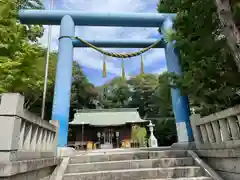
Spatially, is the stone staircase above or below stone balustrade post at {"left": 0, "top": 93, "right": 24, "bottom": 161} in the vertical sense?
below

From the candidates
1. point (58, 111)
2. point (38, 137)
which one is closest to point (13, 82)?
point (58, 111)

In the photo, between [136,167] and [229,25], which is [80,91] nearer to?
[136,167]

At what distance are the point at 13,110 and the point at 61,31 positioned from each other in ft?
16.4

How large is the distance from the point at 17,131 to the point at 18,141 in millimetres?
152

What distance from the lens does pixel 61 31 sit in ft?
22.4

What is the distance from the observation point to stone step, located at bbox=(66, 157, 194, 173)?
4.15 metres

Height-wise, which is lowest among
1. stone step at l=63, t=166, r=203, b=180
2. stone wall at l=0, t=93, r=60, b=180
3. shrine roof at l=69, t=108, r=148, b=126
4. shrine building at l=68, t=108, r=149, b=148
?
stone step at l=63, t=166, r=203, b=180

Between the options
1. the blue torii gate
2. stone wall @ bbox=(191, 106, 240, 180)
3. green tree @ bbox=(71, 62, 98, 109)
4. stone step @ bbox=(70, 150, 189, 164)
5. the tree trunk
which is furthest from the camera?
green tree @ bbox=(71, 62, 98, 109)

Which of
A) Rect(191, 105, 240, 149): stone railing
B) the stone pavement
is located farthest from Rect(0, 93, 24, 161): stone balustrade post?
Rect(191, 105, 240, 149): stone railing

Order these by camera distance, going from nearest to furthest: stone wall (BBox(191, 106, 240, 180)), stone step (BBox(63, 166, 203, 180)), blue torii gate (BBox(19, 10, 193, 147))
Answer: stone wall (BBox(191, 106, 240, 180)), stone step (BBox(63, 166, 203, 180)), blue torii gate (BBox(19, 10, 193, 147))

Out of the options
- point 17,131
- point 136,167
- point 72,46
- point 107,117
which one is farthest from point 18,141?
point 107,117

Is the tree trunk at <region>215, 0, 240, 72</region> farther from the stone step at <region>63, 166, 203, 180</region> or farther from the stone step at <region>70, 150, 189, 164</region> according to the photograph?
the stone step at <region>70, 150, 189, 164</region>

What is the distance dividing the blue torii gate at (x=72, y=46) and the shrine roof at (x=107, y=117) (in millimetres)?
11377

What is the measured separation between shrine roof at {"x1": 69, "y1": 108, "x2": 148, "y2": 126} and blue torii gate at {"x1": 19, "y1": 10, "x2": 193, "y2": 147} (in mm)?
11377
